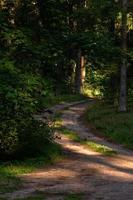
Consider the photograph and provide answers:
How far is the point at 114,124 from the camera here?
1117 inches

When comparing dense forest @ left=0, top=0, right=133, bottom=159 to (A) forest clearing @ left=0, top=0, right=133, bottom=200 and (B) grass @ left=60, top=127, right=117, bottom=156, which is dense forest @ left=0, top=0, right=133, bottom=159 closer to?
(A) forest clearing @ left=0, top=0, right=133, bottom=200

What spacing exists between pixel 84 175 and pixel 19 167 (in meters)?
2.37

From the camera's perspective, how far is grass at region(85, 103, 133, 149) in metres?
24.9

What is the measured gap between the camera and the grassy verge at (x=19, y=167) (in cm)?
1484

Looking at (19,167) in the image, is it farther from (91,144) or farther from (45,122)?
(91,144)

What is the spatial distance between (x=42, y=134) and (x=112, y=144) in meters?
5.71

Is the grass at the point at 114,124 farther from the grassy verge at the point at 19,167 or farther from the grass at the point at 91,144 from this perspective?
the grassy verge at the point at 19,167

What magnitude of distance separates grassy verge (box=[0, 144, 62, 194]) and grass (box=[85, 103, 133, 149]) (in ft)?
17.2

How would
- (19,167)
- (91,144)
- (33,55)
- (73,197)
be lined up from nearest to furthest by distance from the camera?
1. (73,197)
2. (19,167)
3. (33,55)
4. (91,144)

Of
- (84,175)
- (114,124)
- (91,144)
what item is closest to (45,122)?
(91,144)

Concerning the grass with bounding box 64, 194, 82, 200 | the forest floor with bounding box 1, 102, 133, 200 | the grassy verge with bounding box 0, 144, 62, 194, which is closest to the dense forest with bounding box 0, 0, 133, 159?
the grassy verge with bounding box 0, 144, 62, 194

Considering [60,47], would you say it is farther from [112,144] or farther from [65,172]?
[112,144]

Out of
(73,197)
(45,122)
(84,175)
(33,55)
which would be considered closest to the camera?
(73,197)

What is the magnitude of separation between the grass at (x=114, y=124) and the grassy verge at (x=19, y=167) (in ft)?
17.2
